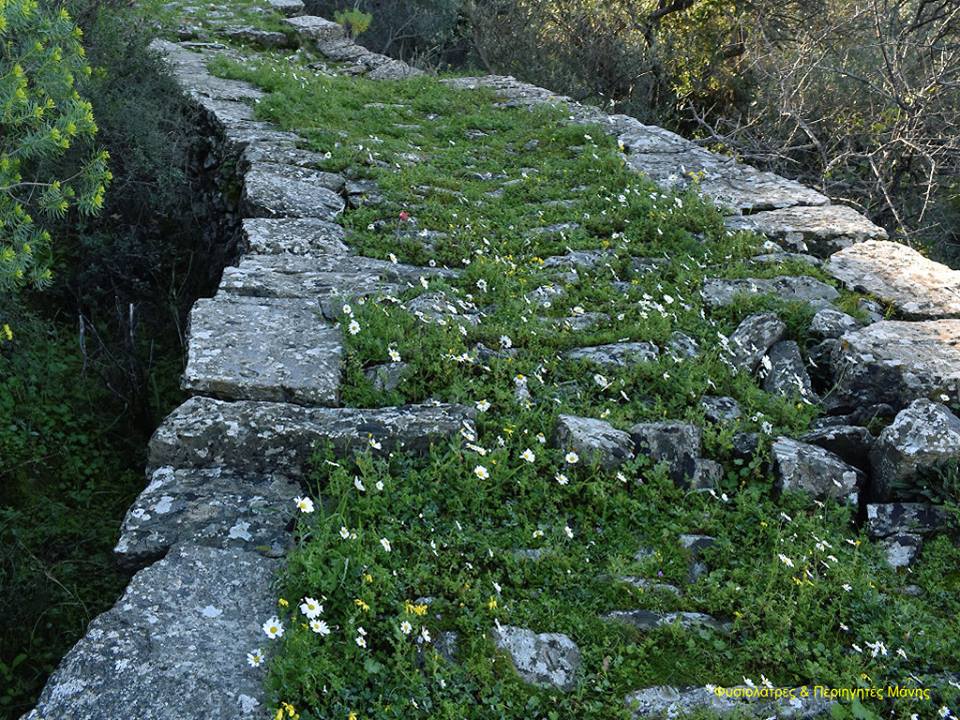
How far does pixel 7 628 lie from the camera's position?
3.46 metres

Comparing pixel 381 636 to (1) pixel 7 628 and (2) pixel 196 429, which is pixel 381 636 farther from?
(1) pixel 7 628

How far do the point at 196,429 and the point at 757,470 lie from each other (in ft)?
6.88

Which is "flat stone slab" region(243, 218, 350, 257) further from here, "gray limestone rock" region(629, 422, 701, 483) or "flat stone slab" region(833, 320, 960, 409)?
"flat stone slab" region(833, 320, 960, 409)

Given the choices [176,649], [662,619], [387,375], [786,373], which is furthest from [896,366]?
[176,649]

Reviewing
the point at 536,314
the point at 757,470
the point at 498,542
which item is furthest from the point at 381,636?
the point at 536,314

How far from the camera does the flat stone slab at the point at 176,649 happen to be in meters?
2.19

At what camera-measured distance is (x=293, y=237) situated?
4945 mm

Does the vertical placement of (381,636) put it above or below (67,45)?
below

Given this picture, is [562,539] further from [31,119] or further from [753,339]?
[31,119]

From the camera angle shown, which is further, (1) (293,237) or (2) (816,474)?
(1) (293,237)

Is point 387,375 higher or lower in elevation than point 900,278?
lower

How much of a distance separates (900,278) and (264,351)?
3348 millimetres

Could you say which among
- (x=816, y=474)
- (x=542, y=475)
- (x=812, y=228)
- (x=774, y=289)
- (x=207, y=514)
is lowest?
(x=207, y=514)

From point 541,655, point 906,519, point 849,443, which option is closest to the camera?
point 541,655
